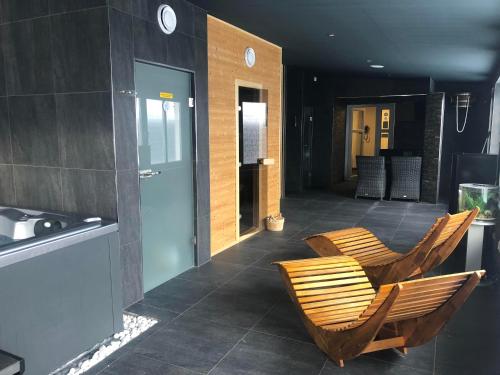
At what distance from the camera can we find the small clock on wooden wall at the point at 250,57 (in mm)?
5297

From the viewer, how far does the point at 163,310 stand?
3469 mm

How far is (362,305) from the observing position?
2.86 meters

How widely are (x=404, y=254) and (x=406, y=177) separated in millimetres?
5174

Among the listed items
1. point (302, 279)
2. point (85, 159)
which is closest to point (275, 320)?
point (302, 279)

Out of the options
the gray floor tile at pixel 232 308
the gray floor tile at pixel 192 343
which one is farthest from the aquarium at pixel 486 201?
the gray floor tile at pixel 192 343

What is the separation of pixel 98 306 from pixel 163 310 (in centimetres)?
70

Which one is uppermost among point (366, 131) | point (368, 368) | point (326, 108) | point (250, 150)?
point (326, 108)

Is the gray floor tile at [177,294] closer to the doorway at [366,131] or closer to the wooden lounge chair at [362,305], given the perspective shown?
the wooden lounge chair at [362,305]

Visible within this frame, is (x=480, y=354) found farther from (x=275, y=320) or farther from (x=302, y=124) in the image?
(x=302, y=124)

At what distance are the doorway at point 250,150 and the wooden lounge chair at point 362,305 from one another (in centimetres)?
259

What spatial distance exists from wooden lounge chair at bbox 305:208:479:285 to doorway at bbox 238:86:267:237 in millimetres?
1646

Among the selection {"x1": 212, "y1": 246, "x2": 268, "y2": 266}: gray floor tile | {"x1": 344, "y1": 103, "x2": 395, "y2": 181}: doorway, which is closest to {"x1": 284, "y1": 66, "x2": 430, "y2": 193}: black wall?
{"x1": 344, "y1": 103, "x2": 395, "y2": 181}: doorway

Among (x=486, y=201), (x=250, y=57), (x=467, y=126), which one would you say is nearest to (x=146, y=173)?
(x=250, y=57)

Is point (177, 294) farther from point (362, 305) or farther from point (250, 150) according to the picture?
point (250, 150)
